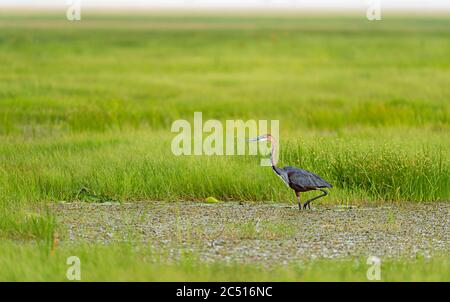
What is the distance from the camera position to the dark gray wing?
1213 cm

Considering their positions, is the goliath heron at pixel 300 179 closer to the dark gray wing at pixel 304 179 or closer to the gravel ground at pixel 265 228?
the dark gray wing at pixel 304 179


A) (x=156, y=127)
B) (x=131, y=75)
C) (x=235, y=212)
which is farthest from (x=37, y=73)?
(x=235, y=212)

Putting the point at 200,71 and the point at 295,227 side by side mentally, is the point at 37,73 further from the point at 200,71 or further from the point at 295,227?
the point at 295,227

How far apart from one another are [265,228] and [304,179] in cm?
91

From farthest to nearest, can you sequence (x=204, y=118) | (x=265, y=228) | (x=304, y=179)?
(x=204, y=118)
(x=304, y=179)
(x=265, y=228)

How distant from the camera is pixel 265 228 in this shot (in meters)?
11.7

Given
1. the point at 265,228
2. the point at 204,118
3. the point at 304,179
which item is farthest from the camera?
the point at 204,118

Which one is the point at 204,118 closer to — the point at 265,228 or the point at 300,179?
the point at 300,179

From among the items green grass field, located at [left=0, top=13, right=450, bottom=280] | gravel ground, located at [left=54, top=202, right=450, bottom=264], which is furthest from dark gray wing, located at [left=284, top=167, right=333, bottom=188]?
green grass field, located at [left=0, top=13, right=450, bottom=280]

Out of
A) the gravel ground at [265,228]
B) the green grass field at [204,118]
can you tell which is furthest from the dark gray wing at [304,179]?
the green grass field at [204,118]

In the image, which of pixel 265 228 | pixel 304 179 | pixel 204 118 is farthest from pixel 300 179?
pixel 204 118

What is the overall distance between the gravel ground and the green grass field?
19.0 inches

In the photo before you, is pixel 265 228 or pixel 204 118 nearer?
pixel 265 228

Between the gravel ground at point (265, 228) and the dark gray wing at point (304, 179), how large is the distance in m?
0.47
